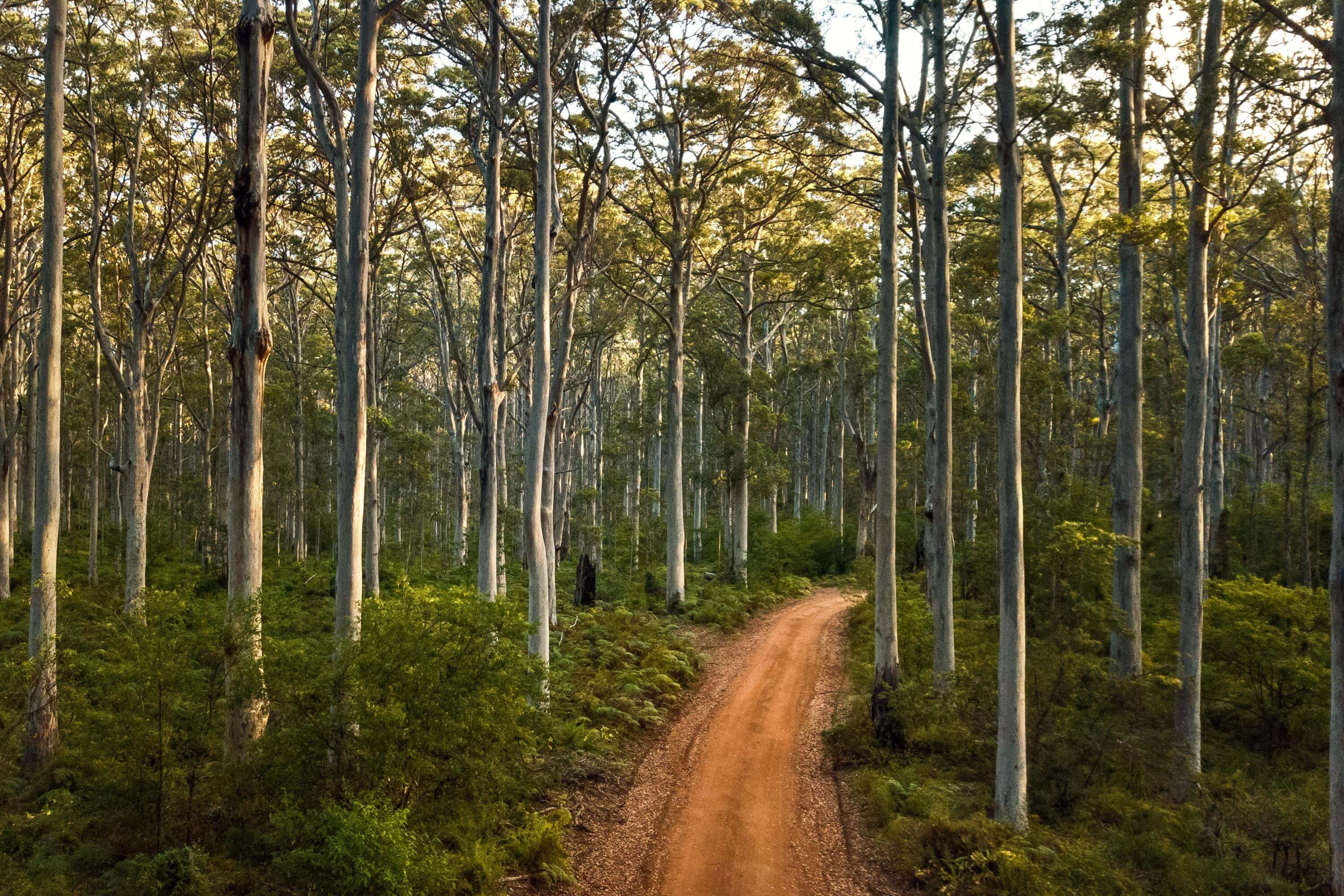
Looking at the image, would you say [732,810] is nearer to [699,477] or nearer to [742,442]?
[742,442]

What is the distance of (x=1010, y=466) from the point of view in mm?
8477

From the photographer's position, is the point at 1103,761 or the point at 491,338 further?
the point at 491,338

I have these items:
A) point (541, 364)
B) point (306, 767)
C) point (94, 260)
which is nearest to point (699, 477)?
point (541, 364)

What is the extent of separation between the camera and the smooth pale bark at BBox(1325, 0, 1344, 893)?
5.62m

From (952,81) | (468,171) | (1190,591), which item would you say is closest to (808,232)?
(952,81)

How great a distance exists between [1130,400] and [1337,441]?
6.87m

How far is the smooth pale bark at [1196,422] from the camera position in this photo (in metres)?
10.4

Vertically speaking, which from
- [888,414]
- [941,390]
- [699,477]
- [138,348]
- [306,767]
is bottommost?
[306,767]

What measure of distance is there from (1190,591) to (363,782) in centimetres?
1056

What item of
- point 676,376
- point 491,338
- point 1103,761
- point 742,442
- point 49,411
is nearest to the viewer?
point 49,411

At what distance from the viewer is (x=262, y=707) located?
7.41 m

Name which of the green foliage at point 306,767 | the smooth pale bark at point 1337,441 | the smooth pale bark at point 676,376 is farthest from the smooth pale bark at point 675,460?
the smooth pale bark at point 1337,441

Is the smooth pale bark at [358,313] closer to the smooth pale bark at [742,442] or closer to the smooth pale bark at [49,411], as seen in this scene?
the smooth pale bark at [49,411]

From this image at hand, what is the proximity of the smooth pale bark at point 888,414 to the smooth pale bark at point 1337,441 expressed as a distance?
18.4 ft
